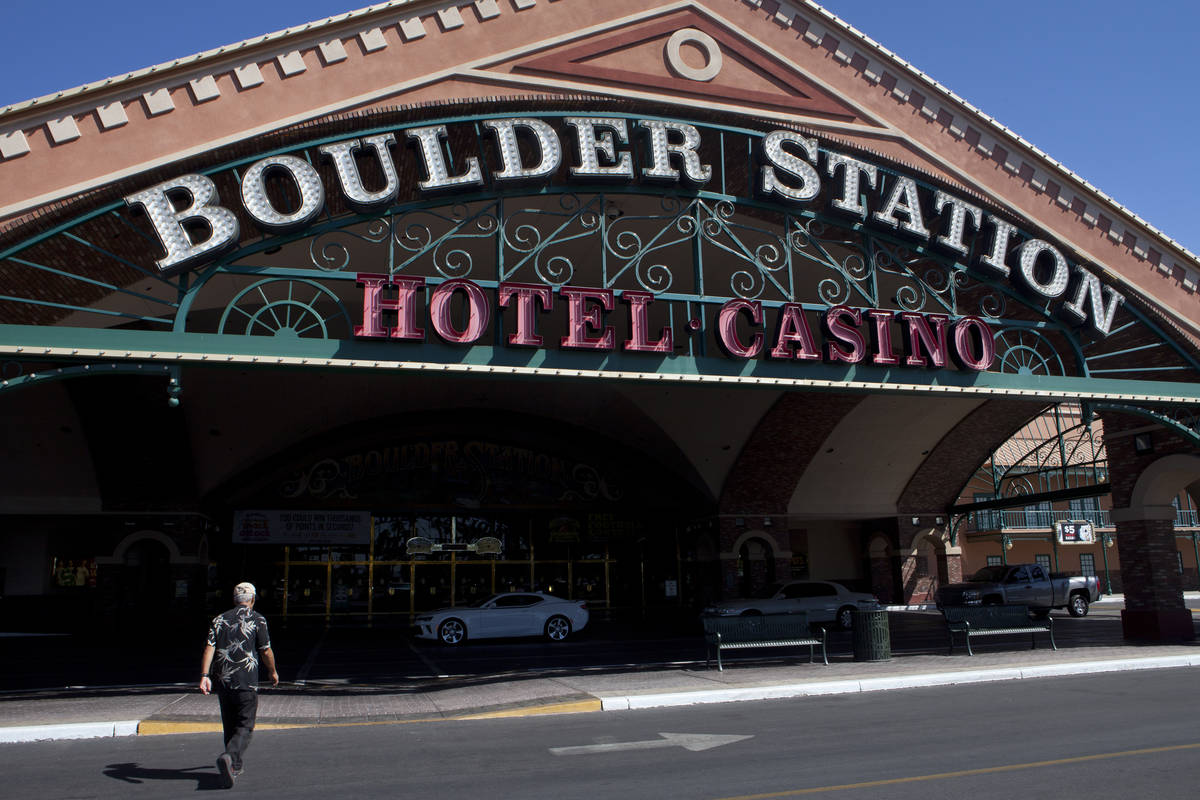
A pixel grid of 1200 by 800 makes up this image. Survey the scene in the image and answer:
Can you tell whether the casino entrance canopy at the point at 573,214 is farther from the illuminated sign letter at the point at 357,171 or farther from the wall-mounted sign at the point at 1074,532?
the wall-mounted sign at the point at 1074,532

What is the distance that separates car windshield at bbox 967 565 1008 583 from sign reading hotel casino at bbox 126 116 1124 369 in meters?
14.8

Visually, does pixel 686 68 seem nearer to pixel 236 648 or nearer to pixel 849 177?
pixel 849 177

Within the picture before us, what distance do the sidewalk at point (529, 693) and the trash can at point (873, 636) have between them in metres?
0.33

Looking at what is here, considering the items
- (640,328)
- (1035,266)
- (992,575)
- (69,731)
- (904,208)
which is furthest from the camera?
(992,575)

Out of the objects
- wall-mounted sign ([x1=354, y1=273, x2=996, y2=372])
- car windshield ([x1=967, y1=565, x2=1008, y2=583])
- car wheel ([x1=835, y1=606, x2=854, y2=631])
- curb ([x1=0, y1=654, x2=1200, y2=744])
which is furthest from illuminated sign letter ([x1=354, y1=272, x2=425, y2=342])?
car windshield ([x1=967, y1=565, x2=1008, y2=583])

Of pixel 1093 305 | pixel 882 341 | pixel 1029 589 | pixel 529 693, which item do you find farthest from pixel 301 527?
pixel 1029 589

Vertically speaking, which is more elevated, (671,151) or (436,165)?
(671,151)

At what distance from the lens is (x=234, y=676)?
24.0 feet

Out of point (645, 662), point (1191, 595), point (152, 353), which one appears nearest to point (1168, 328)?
point (645, 662)

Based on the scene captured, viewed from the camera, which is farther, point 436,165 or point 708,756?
point 436,165

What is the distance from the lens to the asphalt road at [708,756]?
6.92m

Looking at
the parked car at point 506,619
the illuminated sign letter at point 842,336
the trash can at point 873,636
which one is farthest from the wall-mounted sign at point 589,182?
the parked car at point 506,619

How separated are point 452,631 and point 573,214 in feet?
42.8

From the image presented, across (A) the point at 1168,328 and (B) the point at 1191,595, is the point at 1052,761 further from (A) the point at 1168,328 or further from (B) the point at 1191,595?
(B) the point at 1191,595
